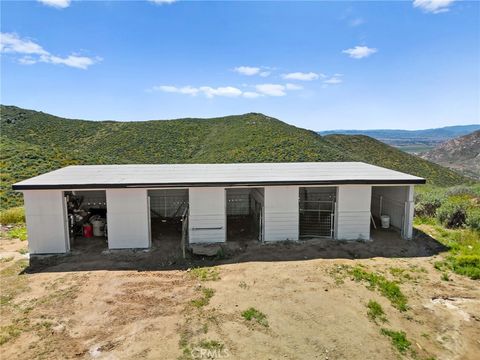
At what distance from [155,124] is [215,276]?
191 ft

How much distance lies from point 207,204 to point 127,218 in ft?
9.79

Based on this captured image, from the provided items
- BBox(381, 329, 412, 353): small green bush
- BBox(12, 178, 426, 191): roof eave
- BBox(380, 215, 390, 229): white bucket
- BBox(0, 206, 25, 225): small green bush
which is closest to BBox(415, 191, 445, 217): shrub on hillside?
BBox(380, 215, 390, 229): white bucket

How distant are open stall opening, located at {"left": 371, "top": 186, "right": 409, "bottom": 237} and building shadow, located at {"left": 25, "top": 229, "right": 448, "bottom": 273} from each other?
1.41 metres

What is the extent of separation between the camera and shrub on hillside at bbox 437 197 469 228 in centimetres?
1478

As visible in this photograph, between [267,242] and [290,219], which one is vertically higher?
[290,219]

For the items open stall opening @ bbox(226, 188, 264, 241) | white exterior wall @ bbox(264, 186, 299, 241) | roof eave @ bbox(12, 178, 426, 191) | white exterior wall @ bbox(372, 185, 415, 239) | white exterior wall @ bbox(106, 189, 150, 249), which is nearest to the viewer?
roof eave @ bbox(12, 178, 426, 191)

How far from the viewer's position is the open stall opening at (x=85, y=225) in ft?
41.8

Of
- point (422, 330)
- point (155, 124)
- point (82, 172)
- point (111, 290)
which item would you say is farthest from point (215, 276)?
point (155, 124)

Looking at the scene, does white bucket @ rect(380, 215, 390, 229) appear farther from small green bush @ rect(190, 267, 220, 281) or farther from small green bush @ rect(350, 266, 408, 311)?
small green bush @ rect(190, 267, 220, 281)

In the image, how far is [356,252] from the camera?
1177 centimetres

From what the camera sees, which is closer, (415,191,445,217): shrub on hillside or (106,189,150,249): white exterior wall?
(106,189,150,249): white exterior wall

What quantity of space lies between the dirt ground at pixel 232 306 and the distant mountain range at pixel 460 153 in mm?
83998

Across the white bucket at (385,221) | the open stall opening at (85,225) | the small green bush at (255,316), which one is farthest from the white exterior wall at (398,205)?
the open stall opening at (85,225)

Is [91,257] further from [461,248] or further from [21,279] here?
[461,248]
